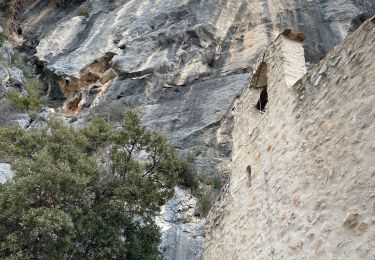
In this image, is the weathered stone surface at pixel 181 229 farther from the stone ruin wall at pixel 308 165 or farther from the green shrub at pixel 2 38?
the green shrub at pixel 2 38

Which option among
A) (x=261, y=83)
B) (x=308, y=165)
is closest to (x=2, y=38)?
(x=261, y=83)

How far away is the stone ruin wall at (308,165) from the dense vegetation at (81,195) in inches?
87.9

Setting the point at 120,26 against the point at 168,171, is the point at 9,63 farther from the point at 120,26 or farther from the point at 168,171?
the point at 168,171

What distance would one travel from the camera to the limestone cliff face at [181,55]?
19359 millimetres

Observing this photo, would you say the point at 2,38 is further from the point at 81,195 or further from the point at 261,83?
the point at 261,83

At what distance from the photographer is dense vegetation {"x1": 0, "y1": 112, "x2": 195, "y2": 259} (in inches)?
363

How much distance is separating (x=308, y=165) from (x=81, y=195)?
5.45 meters

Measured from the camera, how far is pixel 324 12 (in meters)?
23.6

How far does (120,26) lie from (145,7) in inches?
83.6

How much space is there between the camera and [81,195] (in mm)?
10086

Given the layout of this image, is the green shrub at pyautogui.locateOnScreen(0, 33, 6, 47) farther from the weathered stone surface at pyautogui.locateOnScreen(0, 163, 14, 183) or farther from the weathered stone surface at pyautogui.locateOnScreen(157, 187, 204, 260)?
the weathered stone surface at pyautogui.locateOnScreen(157, 187, 204, 260)

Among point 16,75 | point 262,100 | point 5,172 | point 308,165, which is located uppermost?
point 308,165

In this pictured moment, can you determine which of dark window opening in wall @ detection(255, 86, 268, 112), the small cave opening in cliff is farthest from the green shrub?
dark window opening in wall @ detection(255, 86, 268, 112)

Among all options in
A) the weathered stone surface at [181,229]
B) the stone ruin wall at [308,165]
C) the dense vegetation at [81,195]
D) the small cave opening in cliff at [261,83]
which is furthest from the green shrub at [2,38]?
the stone ruin wall at [308,165]
